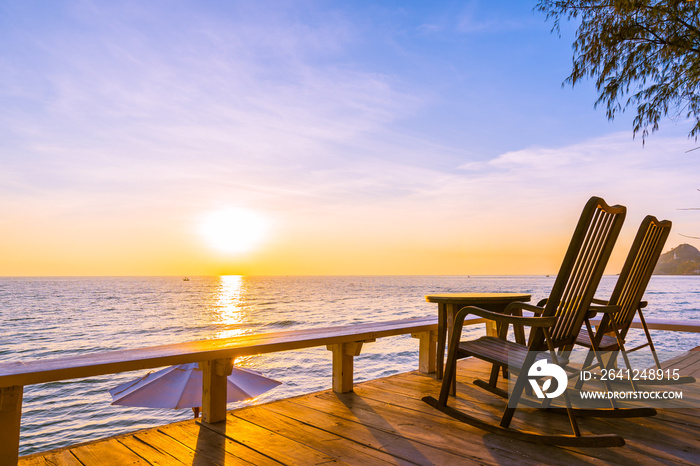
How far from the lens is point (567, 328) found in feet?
7.80

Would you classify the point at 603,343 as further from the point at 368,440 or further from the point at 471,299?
the point at 368,440

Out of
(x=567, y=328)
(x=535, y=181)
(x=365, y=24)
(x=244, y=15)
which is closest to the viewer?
(x=567, y=328)

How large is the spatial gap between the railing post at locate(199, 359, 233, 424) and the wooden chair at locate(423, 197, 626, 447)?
49.2 inches

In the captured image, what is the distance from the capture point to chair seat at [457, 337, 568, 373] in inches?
83.9

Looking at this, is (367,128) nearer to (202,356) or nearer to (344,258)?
(202,356)

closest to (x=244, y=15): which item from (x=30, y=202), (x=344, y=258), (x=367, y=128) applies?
(x=367, y=128)

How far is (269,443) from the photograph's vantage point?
2143mm

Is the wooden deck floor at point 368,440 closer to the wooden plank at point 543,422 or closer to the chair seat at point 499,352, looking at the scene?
the wooden plank at point 543,422

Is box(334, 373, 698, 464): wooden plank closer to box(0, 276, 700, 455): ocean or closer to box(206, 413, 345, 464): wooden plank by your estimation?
box(206, 413, 345, 464): wooden plank

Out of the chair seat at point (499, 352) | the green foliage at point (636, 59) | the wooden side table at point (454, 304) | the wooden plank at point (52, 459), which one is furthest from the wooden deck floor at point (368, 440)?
the green foliage at point (636, 59)

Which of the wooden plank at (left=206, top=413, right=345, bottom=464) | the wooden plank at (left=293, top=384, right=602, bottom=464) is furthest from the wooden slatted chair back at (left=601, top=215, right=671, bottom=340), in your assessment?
the wooden plank at (left=206, top=413, right=345, bottom=464)

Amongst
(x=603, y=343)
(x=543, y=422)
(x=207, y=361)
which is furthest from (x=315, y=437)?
(x=603, y=343)

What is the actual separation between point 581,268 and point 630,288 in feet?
3.31

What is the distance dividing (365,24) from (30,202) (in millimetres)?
27103
